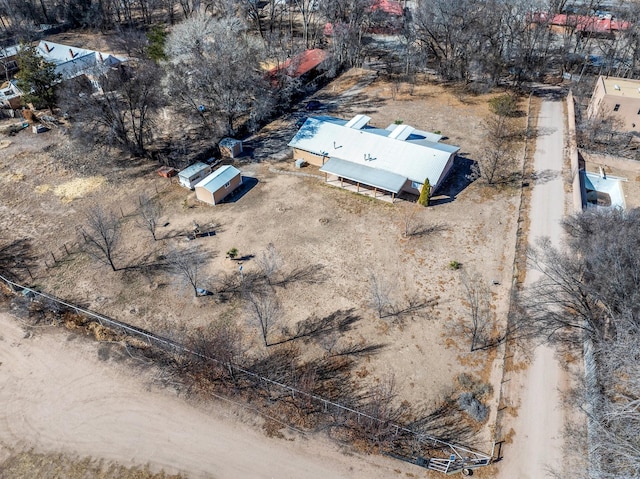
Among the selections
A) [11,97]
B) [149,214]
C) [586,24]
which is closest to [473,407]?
[149,214]

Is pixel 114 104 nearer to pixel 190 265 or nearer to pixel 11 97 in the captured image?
pixel 190 265

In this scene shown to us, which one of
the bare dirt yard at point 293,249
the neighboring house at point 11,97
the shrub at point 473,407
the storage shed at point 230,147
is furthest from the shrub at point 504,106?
the neighboring house at point 11,97

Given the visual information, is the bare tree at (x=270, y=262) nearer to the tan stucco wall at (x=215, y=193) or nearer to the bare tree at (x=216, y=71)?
the tan stucco wall at (x=215, y=193)

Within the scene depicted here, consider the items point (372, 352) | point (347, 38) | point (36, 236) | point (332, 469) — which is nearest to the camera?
point (332, 469)

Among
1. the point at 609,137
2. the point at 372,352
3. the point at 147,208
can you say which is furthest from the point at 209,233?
the point at 609,137

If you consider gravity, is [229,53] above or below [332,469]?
above

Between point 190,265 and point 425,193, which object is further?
point 425,193

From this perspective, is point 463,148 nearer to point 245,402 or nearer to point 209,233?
point 209,233
